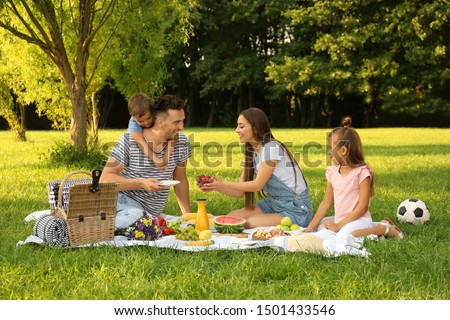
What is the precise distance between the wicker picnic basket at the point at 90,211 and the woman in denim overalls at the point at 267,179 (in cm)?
115

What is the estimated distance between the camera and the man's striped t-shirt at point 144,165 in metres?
5.95

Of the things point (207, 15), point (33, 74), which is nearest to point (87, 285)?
point (33, 74)

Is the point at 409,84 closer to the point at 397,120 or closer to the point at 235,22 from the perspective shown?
the point at 397,120

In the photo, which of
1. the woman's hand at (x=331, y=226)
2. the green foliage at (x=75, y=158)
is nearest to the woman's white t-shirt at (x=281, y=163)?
the woman's hand at (x=331, y=226)

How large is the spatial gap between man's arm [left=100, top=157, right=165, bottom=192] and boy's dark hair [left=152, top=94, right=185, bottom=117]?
0.64 metres

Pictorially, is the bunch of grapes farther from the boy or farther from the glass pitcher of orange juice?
the boy

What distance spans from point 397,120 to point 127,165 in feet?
112

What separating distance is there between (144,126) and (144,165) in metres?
0.40

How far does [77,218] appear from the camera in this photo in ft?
16.5

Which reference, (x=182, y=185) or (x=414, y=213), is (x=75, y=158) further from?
(x=414, y=213)

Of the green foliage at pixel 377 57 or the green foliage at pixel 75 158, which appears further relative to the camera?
the green foliage at pixel 377 57

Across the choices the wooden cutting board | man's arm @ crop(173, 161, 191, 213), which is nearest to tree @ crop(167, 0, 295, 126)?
man's arm @ crop(173, 161, 191, 213)

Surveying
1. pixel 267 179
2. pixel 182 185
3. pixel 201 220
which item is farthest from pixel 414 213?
pixel 182 185

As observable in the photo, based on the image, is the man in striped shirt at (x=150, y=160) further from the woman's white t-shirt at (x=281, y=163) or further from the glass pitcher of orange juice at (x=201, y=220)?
the woman's white t-shirt at (x=281, y=163)
